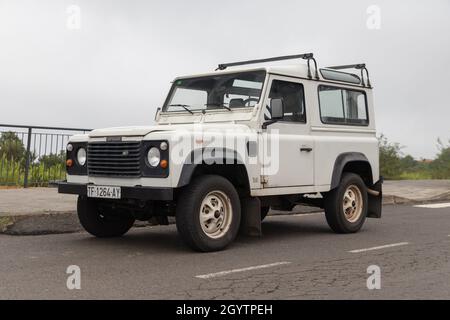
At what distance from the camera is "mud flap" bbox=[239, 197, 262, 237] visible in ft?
22.9

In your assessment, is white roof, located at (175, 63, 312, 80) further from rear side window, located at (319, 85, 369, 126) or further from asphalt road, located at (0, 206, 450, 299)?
asphalt road, located at (0, 206, 450, 299)

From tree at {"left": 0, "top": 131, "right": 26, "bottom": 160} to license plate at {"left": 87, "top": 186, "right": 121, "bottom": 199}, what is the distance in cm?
686

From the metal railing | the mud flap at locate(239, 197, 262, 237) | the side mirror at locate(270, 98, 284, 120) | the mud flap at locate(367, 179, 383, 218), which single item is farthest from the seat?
the metal railing

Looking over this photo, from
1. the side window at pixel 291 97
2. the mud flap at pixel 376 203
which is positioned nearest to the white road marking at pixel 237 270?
the side window at pixel 291 97

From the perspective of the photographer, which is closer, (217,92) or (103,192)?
(103,192)

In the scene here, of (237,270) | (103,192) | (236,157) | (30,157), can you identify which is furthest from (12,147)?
(237,270)

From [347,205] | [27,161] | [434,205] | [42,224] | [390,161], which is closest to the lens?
[42,224]

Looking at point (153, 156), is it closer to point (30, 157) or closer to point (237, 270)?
point (237, 270)

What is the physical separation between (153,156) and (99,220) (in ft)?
5.90

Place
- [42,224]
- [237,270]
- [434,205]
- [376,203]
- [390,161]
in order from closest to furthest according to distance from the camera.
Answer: [237,270]
[42,224]
[376,203]
[434,205]
[390,161]

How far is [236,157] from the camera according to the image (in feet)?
21.8

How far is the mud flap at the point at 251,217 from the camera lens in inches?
274
